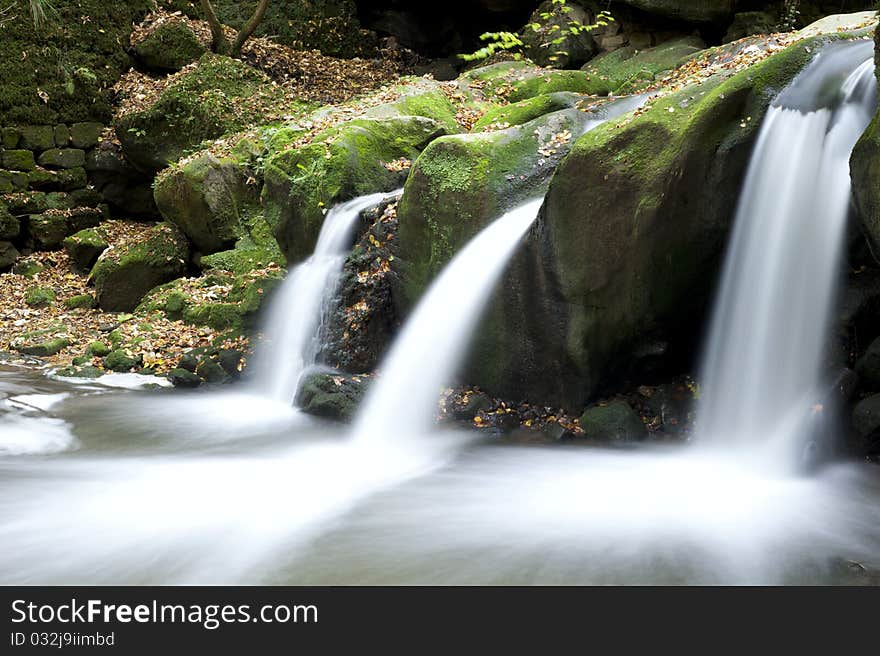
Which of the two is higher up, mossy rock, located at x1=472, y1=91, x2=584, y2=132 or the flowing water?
mossy rock, located at x1=472, y1=91, x2=584, y2=132

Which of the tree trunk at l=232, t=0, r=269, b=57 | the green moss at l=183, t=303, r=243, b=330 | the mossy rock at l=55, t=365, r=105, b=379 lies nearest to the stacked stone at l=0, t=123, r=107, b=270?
the tree trunk at l=232, t=0, r=269, b=57

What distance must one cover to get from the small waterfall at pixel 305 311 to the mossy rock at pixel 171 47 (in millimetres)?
8234

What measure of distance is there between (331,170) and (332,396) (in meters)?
3.27

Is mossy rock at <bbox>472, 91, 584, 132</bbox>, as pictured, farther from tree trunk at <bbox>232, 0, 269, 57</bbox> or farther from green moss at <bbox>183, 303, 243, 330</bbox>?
tree trunk at <bbox>232, 0, 269, 57</bbox>

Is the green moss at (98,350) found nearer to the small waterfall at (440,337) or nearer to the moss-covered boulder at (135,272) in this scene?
the moss-covered boulder at (135,272)

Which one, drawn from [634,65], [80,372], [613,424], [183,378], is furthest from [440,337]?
[634,65]

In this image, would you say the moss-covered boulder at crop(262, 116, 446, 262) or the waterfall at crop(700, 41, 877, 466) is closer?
the waterfall at crop(700, 41, 877, 466)

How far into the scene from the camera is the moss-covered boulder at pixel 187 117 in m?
12.5

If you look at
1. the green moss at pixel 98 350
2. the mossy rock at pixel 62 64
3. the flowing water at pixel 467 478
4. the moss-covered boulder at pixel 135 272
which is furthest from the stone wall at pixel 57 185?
the flowing water at pixel 467 478

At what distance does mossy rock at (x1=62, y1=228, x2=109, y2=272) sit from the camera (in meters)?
12.6

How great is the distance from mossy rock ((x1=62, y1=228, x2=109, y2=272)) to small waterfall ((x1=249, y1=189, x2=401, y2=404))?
20.0 feet

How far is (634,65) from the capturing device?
1115 cm

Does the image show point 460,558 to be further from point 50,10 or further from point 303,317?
point 50,10
